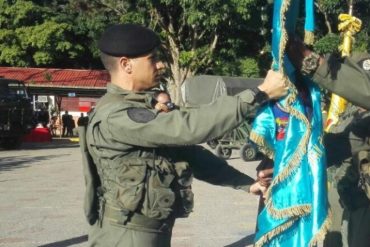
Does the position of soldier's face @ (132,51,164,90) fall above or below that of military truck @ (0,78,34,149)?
above

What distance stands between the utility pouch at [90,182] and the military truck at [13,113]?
18.4 m

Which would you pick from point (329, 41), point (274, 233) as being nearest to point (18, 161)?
point (329, 41)

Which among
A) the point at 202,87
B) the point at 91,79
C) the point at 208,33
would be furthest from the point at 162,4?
the point at 91,79

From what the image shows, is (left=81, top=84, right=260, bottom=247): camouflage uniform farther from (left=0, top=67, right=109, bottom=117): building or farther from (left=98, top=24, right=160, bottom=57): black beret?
(left=0, top=67, right=109, bottom=117): building

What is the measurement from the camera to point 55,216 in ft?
29.6

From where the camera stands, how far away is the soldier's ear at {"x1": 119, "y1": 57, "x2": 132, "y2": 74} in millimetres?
3002

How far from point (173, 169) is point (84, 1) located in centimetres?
3110

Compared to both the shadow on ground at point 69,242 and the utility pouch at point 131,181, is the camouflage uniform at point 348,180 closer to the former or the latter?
the utility pouch at point 131,181

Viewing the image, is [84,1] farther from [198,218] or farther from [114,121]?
[114,121]

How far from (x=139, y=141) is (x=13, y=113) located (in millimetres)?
19262

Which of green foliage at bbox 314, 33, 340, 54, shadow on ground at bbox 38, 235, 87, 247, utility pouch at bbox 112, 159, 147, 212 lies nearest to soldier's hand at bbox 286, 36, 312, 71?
utility pouch at bbox 112, 159, 147, 212

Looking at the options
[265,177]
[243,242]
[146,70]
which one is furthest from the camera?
[243,242]

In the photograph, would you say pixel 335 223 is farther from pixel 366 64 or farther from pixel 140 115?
pixel 140 115

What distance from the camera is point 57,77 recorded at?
35.9 metres
